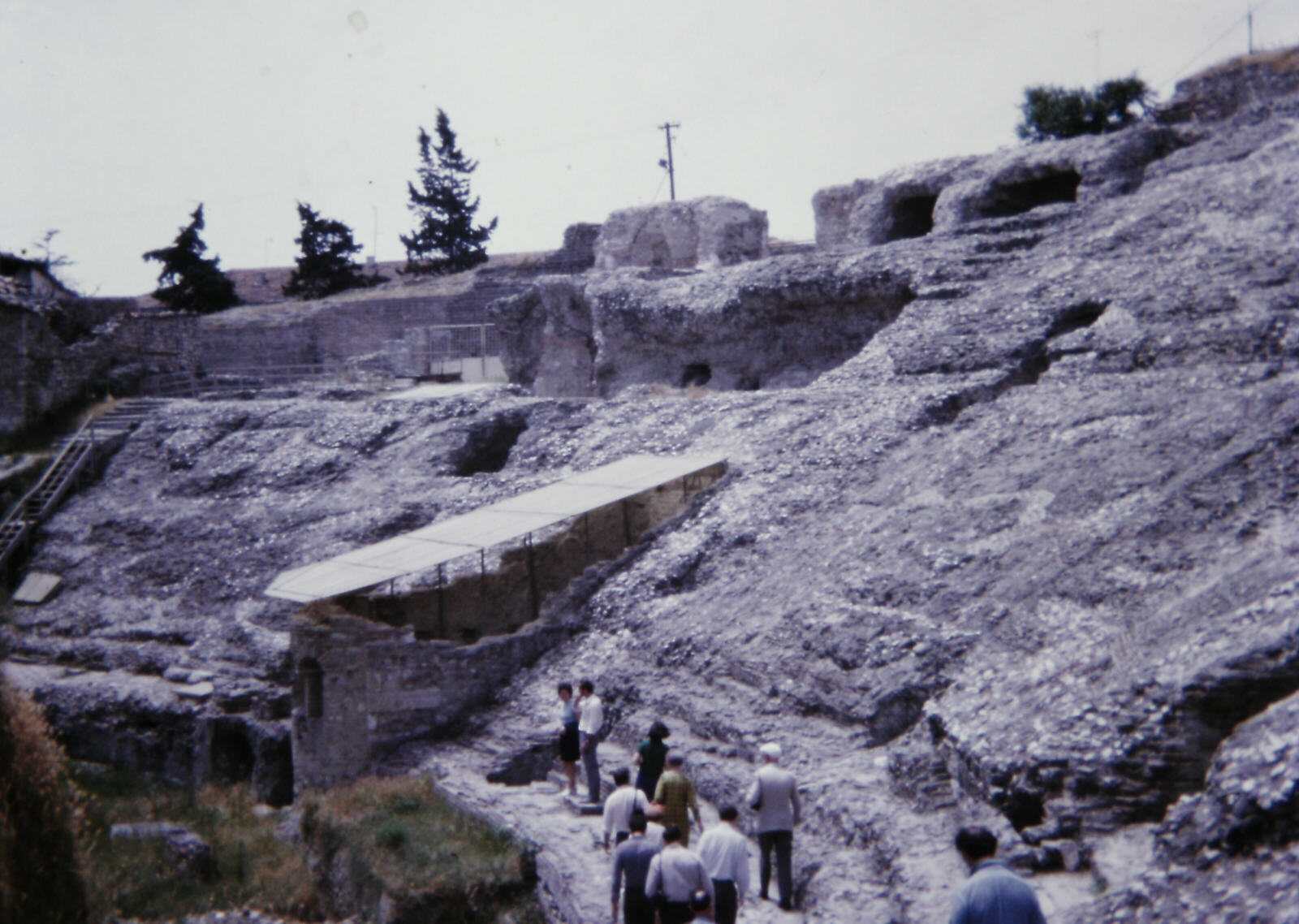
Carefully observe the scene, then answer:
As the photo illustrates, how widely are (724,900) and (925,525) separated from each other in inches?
193

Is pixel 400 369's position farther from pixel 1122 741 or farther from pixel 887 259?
pixel 1122 741

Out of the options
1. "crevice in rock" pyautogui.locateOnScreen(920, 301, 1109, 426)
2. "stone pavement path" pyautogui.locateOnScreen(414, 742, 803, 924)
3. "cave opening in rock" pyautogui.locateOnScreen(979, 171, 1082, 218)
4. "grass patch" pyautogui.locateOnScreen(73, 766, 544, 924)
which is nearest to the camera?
"stone pavement path" pyautogui.locateOnScreen(414, 742, 803, 924)

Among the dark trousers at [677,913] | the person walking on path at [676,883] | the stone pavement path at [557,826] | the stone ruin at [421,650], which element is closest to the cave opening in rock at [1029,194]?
the stone ruin at [421,650]

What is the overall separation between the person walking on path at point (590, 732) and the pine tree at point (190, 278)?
3044 centimetres

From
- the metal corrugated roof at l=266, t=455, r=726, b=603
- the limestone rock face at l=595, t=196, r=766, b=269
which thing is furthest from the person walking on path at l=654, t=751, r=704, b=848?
the limestone rock face at l=595, t=196, r=766, b=269

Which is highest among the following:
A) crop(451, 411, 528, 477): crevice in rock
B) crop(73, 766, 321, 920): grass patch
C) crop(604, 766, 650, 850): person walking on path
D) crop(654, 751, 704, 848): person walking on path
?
crop(451, 411, 528, 477): crevice in rock

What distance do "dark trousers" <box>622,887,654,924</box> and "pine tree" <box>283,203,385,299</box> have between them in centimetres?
3526

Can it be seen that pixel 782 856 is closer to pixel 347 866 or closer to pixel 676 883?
pixel 676 883

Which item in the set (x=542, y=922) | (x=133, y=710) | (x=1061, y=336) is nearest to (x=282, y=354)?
(x=133, y=710)

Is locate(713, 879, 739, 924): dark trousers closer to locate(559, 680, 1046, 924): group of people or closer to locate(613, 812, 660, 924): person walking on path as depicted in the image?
locate(559, 680, 1046, 924): group of people

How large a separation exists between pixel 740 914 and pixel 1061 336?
871 centimetres

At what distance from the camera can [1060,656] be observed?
7211mm

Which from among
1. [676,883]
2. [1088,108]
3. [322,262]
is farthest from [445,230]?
[676,883]

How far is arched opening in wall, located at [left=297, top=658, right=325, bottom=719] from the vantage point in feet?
37.2
